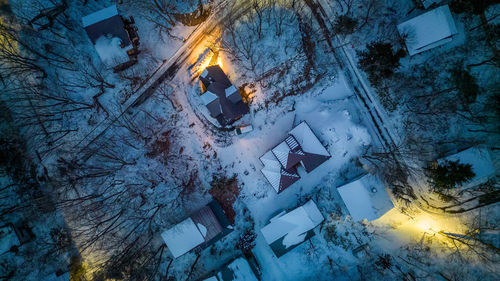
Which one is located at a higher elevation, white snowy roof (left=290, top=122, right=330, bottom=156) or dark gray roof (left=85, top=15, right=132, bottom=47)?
dark gray roof (left=85, top=15, right=132, bottom=47)

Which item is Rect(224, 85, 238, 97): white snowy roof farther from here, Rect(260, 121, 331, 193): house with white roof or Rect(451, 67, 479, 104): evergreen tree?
Rect(451, 67, 479, 104): evergreen tree

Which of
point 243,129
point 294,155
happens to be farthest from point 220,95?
point 294,155

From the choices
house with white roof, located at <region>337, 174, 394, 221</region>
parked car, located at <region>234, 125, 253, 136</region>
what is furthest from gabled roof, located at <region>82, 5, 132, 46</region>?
house with white roof, located at <region>337, 174, 394, 221</region>

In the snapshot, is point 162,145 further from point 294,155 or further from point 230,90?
point 294,155

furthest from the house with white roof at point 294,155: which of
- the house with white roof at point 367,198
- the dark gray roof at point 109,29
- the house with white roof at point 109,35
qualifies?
the dark gray roof at point 109,29

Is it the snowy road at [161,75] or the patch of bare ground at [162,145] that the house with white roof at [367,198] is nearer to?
the patch of bare ground at [162,145]

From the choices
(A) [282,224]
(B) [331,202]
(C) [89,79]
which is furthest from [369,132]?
(C) [89,79]
